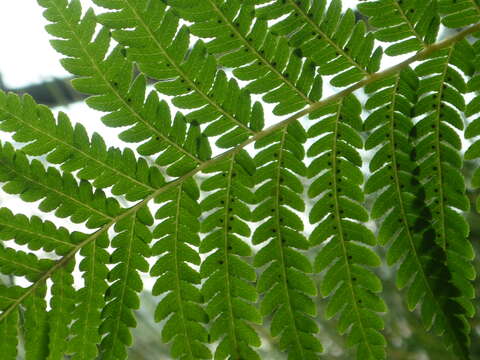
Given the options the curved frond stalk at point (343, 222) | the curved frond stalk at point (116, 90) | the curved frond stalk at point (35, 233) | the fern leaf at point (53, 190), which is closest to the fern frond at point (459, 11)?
the curved frond stalk at point (343, 222)

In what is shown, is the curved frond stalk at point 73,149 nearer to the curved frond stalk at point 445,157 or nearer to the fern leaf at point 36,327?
the fern leaf at point 36,327

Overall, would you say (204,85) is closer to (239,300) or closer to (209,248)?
(209,248)

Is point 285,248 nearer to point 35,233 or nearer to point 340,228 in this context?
point 340,228

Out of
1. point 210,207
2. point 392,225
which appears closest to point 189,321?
point 210,207

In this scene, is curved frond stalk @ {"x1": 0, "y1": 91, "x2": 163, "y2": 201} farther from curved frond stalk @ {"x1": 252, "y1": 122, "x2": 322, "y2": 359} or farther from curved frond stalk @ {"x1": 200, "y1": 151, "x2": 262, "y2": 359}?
curved frond stalk @ {"x1": 252, "y1": 122, "x2": 322, "y2": 359}

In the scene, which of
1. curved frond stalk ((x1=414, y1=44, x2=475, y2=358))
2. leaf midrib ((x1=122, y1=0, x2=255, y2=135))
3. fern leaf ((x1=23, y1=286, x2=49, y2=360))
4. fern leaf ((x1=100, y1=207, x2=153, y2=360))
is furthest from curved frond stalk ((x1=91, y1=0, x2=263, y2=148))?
fern leaf ((x1=23, y1=286, x2=49, y2=360))

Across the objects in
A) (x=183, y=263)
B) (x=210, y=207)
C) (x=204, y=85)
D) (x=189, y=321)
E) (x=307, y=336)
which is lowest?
(x=307, y=336)
